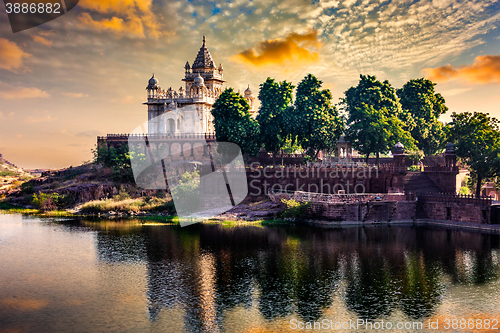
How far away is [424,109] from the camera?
79625mm

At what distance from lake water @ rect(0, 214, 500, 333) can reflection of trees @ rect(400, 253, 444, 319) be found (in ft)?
0.29

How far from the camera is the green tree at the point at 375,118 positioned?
7088cm

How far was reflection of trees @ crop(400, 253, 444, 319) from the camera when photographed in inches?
1134

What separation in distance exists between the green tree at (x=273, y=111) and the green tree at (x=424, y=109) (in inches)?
916

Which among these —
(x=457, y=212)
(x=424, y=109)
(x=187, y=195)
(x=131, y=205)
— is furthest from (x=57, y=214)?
(x=424, y=109)

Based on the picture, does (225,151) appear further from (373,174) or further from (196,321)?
(196,321)

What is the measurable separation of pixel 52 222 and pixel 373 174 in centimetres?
4689

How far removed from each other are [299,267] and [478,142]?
40.1 m

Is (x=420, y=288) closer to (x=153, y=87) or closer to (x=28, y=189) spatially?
(x=28, y=189)

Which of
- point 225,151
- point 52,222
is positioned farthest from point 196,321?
point 225,151

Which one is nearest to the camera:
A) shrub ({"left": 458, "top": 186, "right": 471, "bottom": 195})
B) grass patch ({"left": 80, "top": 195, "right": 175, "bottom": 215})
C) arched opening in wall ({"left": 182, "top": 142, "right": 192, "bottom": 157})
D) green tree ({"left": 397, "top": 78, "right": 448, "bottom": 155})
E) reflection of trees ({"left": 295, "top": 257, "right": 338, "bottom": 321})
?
reflection of trees ({"left": 295, "top": 257, "right": 338, "bottom": 321})

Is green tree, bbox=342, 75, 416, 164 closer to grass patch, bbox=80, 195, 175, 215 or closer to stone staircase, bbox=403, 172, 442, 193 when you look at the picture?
stone staircase, bbox=403, 172, 442, 193

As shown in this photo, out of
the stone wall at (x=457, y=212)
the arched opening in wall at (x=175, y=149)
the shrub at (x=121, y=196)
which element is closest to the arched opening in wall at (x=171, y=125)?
the arched opening in wall at (x=175, y=149)

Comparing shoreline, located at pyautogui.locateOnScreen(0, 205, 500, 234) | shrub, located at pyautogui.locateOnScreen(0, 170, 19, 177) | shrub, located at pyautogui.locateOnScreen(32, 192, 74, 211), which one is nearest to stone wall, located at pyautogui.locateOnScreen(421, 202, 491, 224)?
shoreline, located at pyautogui.locateOnScreen(0, 205, 500, 234)
